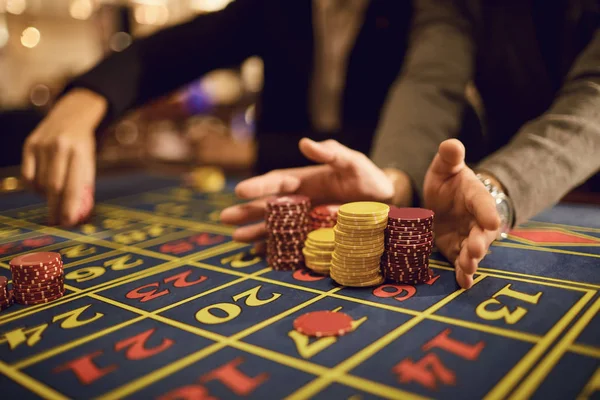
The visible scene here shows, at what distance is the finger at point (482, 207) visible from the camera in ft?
4.38

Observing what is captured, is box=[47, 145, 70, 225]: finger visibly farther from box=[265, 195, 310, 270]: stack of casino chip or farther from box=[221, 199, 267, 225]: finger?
box=[265, 195, 310, 270]: stack of casino chip

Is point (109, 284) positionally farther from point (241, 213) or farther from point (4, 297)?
point (241, 213)

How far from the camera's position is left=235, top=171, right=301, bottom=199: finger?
68.8 inches

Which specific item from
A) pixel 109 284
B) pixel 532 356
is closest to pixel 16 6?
pixel 109 284

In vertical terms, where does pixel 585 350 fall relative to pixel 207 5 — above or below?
below

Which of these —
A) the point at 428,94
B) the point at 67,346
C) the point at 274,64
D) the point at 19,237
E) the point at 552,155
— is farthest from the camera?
the point at 274,64

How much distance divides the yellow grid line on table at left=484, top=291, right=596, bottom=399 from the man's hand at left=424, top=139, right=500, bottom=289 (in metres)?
0.24

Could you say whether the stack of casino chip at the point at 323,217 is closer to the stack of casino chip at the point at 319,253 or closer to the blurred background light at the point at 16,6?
the stack of casino chip at the point at 319,253

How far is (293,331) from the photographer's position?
113 centimetres

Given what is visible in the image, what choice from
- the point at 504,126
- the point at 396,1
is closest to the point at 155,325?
the point at 504,126

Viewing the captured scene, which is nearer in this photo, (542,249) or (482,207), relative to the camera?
(482,207)

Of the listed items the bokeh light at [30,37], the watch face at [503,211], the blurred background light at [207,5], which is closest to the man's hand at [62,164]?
the watch face at [503,211]

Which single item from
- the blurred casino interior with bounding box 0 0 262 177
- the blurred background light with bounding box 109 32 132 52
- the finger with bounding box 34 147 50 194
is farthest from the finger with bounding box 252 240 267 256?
the blurred background light with bounding box 109 32 132 52

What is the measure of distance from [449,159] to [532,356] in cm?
66
